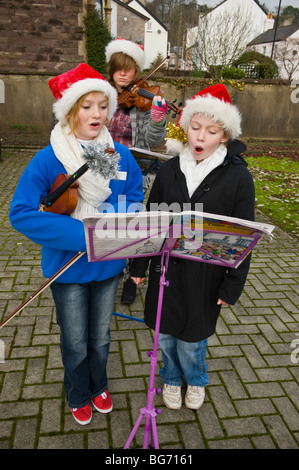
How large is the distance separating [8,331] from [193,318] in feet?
6.33

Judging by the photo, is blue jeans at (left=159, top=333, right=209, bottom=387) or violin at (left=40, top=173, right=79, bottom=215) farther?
blue jeans at (left=159, top=333, right=209, bottom=387)

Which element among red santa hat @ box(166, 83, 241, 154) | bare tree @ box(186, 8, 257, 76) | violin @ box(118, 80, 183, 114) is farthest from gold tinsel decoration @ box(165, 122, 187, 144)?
bare tree @ box(186, 8, 257, 76)

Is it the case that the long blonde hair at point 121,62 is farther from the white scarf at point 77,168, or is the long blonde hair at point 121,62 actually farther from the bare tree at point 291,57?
the bare tree at point 291,57

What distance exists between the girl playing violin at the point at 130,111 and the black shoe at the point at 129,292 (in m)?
1.43

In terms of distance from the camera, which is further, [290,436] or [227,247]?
[290,436]

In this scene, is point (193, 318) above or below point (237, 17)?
below

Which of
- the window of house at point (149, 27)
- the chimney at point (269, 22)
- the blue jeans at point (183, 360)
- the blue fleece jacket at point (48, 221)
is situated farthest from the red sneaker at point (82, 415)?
the chimney at point (269, 22)

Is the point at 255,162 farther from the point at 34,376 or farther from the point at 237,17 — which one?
the point at 237,17

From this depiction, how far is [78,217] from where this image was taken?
202 centimetres

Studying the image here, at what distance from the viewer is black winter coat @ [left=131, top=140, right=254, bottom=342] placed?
213 centimetres

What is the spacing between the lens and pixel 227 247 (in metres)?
1.83

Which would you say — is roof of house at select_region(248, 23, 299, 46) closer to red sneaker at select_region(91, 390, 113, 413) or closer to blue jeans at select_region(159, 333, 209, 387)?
blue jeans at select_region(159, 333, 209, 387)

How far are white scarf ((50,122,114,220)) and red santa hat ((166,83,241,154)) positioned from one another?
0.56m

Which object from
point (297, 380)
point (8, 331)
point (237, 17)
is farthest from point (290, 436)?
point (237, 17)
